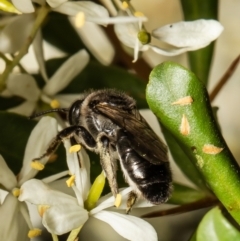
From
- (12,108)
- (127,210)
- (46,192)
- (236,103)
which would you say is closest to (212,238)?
(127,210)

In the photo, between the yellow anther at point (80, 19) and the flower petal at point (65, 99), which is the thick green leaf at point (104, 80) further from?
the yellow anther at point (80, 19)

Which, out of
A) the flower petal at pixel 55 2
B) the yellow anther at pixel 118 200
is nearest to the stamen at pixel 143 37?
the flower petal at pixel 55 2

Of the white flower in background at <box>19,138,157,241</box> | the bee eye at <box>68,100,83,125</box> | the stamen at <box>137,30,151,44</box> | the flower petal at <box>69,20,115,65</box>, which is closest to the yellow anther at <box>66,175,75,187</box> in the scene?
the white flower in background at <box>19,138,157,241</box>

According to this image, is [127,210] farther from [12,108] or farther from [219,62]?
[219,62]

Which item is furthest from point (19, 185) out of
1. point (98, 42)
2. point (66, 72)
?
point (98, 42)

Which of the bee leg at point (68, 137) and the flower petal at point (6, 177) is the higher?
the bee leg at point (68, 137)

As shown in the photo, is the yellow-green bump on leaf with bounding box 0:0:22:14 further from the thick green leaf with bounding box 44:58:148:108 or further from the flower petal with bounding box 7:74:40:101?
the thick green leaf with bounding box 44:58:148:108
